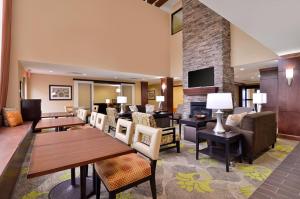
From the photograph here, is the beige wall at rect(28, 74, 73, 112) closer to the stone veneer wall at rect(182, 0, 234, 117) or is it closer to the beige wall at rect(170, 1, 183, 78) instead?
the beige wall at rect(170, 1, 183, 78)

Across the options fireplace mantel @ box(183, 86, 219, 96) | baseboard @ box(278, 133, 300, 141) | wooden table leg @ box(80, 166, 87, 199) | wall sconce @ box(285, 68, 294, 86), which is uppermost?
wall sconce @ box(285, 68, 294, 86)

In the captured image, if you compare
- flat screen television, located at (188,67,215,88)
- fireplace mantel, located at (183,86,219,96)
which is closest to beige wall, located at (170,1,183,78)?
flat screen television, located at (188,67,215,88)

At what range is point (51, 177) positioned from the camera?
96.9 inches

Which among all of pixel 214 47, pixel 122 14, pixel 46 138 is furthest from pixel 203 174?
pixel 122 14

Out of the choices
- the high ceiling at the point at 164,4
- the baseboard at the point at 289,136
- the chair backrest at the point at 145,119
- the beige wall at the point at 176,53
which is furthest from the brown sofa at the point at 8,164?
the high ceiling at the point at 164,4

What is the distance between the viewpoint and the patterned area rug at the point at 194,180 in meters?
1.98

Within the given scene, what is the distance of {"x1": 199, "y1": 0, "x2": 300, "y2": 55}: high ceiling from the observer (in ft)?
6.50

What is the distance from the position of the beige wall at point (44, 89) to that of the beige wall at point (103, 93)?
3.46 metres

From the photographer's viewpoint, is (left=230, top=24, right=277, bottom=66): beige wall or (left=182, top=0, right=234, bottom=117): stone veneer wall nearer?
(left=230, top=24, right=277, bottom=66): beige wall

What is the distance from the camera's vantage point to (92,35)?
588cm

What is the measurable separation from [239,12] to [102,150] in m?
2.52

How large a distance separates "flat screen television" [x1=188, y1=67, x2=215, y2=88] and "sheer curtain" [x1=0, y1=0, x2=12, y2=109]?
20.4ft

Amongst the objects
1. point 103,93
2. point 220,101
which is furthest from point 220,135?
point 103,93

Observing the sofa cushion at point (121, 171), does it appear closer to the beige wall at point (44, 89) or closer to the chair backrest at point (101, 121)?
the chair backrest at point (101, 121)
